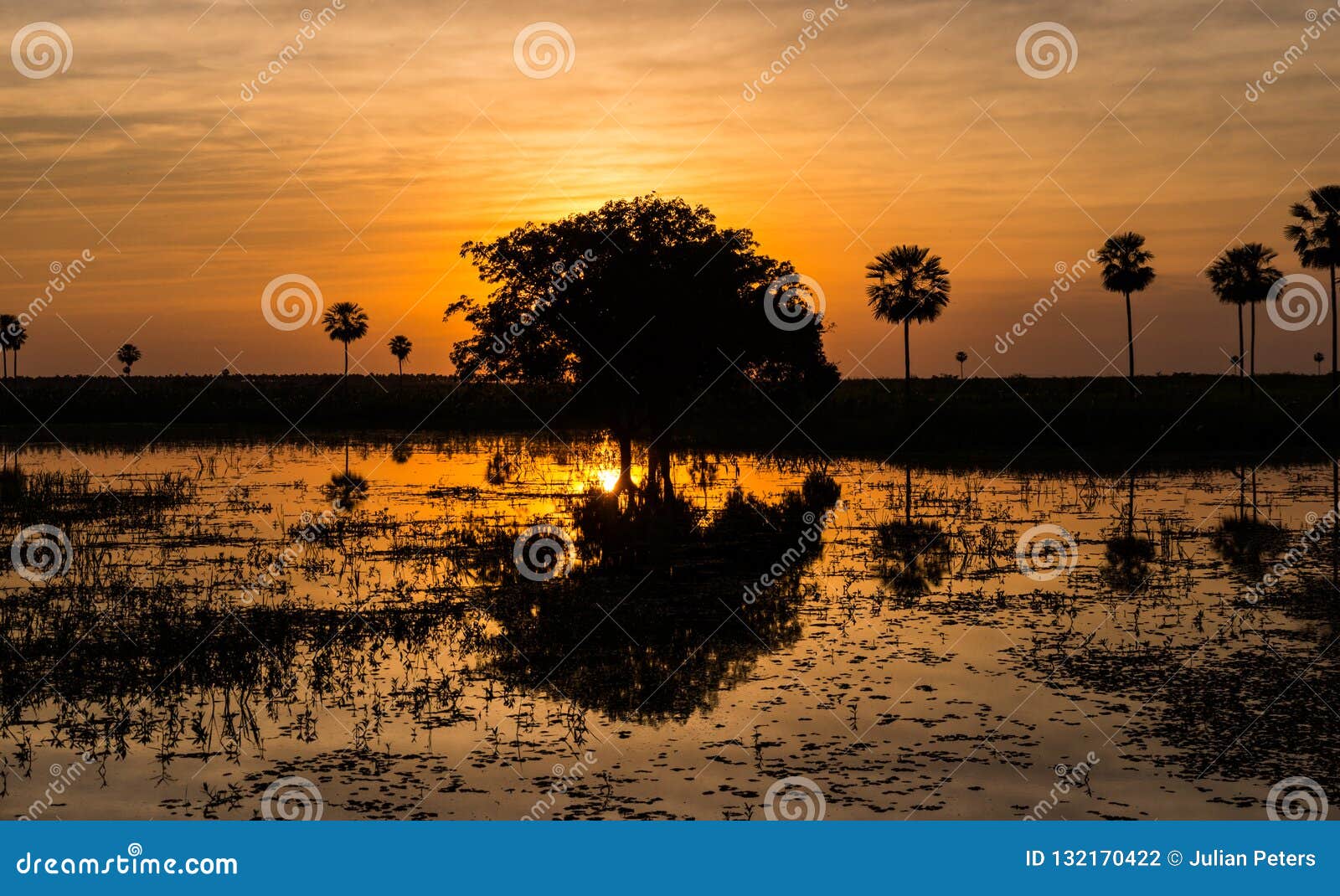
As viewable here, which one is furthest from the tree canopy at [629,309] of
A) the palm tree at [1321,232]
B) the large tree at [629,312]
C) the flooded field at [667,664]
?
the palm tree at [1321,232]

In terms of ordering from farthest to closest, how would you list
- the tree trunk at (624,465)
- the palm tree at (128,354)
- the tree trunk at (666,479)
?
the palm tree at (128,354) → the tree trunk at (624,465) → the tree trunk at (666,479)

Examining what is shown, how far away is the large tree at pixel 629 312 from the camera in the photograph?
40.8 meters

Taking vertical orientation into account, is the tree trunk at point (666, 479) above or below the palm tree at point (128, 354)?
below

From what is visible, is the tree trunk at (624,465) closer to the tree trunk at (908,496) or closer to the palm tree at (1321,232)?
the tree trunk at (908,496)

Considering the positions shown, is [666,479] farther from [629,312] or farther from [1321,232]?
[1321,232]

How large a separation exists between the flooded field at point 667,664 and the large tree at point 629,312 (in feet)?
38.4

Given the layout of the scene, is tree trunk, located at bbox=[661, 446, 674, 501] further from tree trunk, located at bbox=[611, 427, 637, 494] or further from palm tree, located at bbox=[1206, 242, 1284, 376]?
palm tree, located at bbox=[1206, 242, 1284, 376]

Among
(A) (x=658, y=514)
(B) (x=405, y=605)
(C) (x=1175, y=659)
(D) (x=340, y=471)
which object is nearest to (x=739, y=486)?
(A) (x=658, y=514)

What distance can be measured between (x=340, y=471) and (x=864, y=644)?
108ft

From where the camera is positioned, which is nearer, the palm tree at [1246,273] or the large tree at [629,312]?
the large tree at [629,312]

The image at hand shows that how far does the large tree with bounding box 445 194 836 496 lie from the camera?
1608 inches

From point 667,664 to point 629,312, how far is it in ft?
88.1

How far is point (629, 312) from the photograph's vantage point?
40625mm

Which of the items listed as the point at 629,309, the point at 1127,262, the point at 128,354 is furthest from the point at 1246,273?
the point at 128,354
